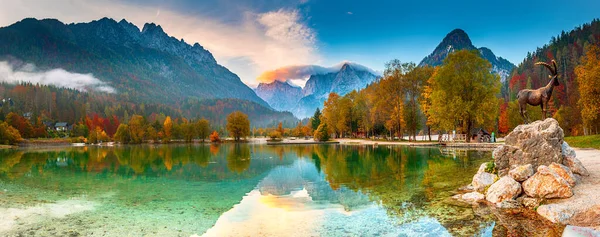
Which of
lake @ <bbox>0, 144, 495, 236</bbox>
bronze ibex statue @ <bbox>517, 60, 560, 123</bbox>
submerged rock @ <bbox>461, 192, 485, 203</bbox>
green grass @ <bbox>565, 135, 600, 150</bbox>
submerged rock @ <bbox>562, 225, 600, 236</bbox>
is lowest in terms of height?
lake @ <bbox>0, 144, 495, 236</bbox>

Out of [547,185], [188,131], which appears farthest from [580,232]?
[188,131]

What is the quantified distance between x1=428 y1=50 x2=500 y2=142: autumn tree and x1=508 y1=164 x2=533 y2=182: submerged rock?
111 ft

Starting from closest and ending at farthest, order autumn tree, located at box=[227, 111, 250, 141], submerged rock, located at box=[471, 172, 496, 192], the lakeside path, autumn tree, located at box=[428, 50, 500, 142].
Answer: the lakeside path
submerged rock, located at box=[471, 172, 496, 192]
autumn tree, located at box=[428, 50, 500, 142]
autumn tree, located at box=[227, 111, 250, 141]

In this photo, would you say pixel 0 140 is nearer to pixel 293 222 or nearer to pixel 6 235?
pixel 6 235

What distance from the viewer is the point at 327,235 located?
10.5 metres

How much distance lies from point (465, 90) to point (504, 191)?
39235mm

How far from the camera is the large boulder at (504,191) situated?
13.5m

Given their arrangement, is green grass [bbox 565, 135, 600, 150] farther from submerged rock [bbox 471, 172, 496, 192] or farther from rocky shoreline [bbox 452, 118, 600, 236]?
submerged rock [bbox 471, 172, 496, 192]

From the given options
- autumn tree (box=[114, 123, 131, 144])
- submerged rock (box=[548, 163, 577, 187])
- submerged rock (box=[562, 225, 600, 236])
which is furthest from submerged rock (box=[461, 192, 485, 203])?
autumn tree (box=[114, 123, 131, 144])

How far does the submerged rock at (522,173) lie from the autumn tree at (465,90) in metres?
34.0

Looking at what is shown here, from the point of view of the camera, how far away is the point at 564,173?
1339cm

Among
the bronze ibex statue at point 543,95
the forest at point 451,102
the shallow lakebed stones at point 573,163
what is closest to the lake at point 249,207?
the shallow lakebed stones at point 573,163

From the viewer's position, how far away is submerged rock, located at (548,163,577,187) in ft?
43.1

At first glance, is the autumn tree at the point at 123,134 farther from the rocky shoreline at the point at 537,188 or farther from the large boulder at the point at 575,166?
the large boulder at the point at 575,166
